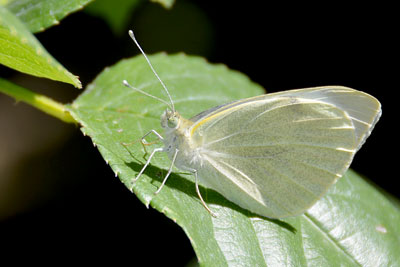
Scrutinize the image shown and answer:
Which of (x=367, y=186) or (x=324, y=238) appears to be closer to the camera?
(x=324, y=238)

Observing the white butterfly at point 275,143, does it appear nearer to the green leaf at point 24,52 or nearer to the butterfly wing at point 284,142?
the butterfly wing at point 284,142

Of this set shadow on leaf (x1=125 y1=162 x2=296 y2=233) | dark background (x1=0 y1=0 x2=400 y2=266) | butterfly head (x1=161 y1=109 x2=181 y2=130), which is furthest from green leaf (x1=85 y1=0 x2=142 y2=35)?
shadow on leaf (x1=125 y1=162 x2=296 y2=233)

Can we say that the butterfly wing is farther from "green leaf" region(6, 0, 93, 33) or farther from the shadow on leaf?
"green leaf" region(6, 0, 93, 33)

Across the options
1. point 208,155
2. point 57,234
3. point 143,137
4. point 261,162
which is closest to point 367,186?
point 261,162

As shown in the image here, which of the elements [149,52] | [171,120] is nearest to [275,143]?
[171,120]

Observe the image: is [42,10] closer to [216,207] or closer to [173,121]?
[173,121]

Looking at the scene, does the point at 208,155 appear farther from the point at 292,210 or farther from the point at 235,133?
the point at 292,210

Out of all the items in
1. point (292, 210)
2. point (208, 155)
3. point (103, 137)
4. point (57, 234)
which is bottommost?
point (57, 234)

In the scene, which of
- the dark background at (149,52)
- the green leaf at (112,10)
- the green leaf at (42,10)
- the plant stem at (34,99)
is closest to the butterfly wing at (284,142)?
the plant stem at (34,99)
